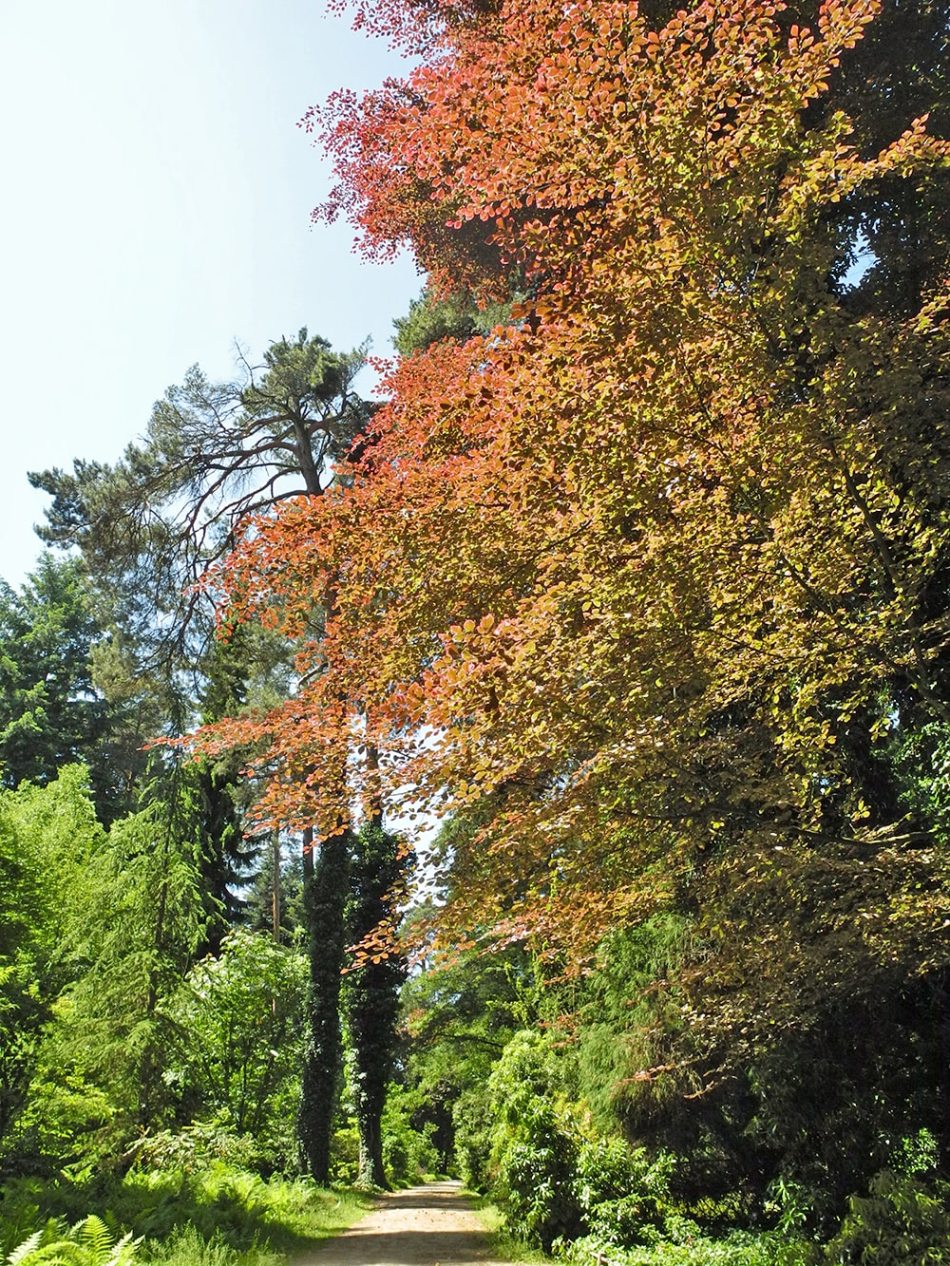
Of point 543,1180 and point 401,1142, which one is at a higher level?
point 543,1180

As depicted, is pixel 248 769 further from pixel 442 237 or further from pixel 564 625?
pixel 442 237

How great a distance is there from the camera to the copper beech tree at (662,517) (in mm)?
3484

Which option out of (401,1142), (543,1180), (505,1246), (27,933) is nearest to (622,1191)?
(543,1180)

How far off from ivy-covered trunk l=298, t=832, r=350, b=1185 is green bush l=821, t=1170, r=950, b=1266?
9.34 m

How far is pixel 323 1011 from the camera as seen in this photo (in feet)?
46.1

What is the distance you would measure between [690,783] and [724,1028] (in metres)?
3.03

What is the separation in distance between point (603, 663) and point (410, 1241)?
34.2ft

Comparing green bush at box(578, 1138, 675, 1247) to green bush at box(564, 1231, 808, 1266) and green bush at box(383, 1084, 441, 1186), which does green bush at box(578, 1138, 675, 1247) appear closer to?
green bush at box(564, 1231, 808, 1266)

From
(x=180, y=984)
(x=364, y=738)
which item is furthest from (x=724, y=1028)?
(x=180, y=984)

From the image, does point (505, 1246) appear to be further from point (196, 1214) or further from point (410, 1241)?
point (196, 1214)

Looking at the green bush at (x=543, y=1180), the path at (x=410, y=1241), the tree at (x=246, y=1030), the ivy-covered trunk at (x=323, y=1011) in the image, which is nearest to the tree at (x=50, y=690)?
the tree at (x=246, y=1030)

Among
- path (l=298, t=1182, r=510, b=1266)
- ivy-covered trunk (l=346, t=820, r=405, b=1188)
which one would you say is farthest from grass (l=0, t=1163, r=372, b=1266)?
ivy-covered trunk (l=346, t=820, r=405, b=1188)

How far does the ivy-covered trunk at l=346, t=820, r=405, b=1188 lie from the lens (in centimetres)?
1941

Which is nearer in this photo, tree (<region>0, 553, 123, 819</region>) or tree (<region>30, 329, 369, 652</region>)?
tree (<region>30, 329, 369, 652</region>)
